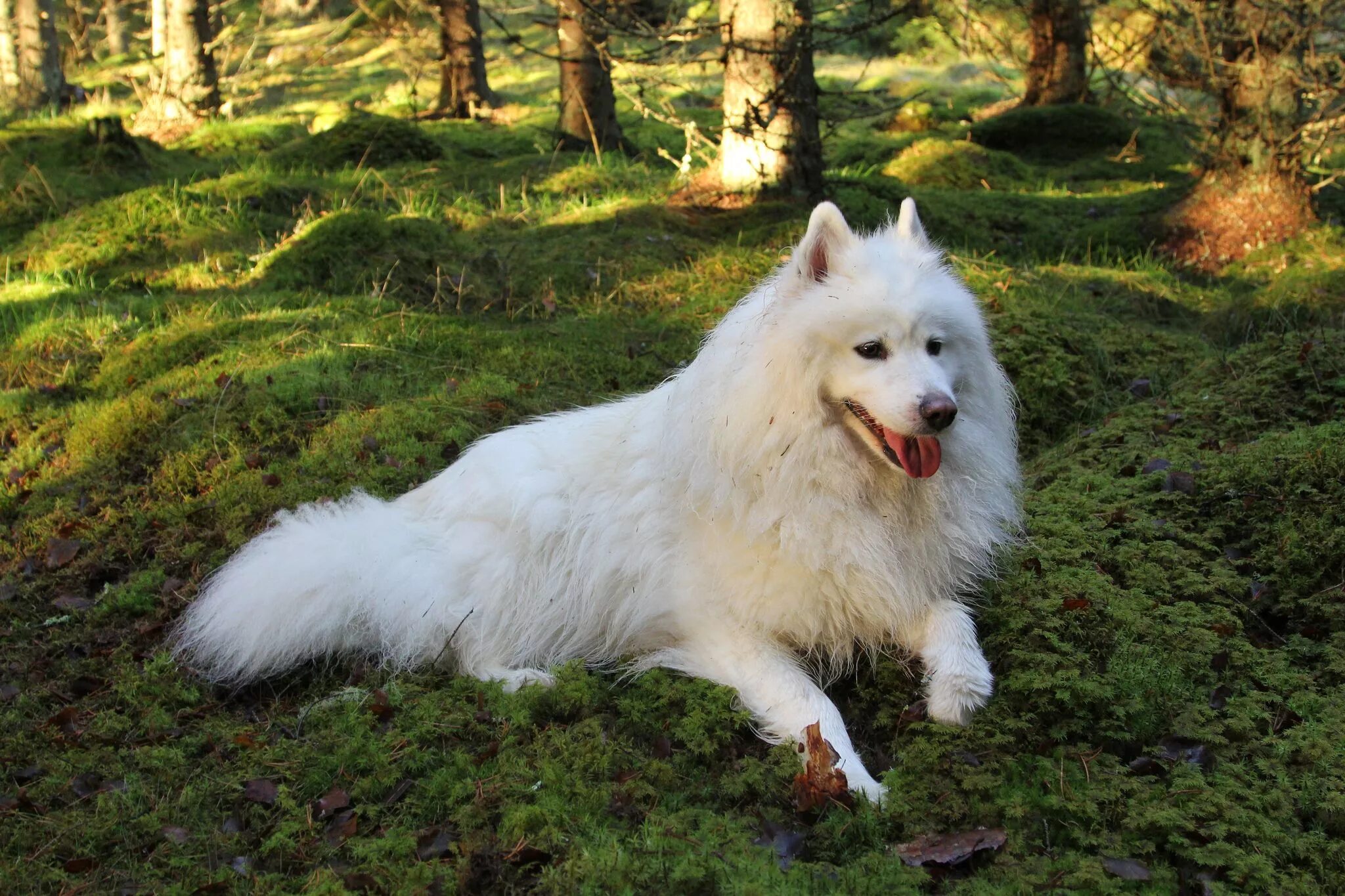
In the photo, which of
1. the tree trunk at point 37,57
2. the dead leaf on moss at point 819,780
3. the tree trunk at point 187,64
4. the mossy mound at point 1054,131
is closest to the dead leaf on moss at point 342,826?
the dead leaf on moss at point 819,780

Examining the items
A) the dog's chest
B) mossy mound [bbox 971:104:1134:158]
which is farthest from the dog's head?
mossy mound [bbox 971:104:1134:158]

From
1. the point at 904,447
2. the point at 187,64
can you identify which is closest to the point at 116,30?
the point at 187,64

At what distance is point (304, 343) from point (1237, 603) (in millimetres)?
5263

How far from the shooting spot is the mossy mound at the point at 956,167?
10.6 m

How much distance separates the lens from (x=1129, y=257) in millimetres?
8703

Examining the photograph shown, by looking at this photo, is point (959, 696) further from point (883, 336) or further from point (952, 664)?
point (883, 336)

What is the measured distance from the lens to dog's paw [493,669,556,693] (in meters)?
3.88

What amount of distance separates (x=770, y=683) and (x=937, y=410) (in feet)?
3.71

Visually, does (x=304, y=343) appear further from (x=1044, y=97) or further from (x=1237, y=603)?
(x=1044, y=97)

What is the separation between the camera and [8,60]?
47.9ft

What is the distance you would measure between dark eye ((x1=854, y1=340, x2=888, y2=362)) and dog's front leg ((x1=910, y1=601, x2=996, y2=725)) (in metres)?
0.94

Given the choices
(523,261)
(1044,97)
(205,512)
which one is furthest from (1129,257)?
(205,512)

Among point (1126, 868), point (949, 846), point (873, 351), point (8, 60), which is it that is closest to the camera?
point (1126, 868)

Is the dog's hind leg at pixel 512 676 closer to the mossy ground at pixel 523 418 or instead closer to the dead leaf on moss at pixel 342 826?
the mossy ground at pixel 523 418
